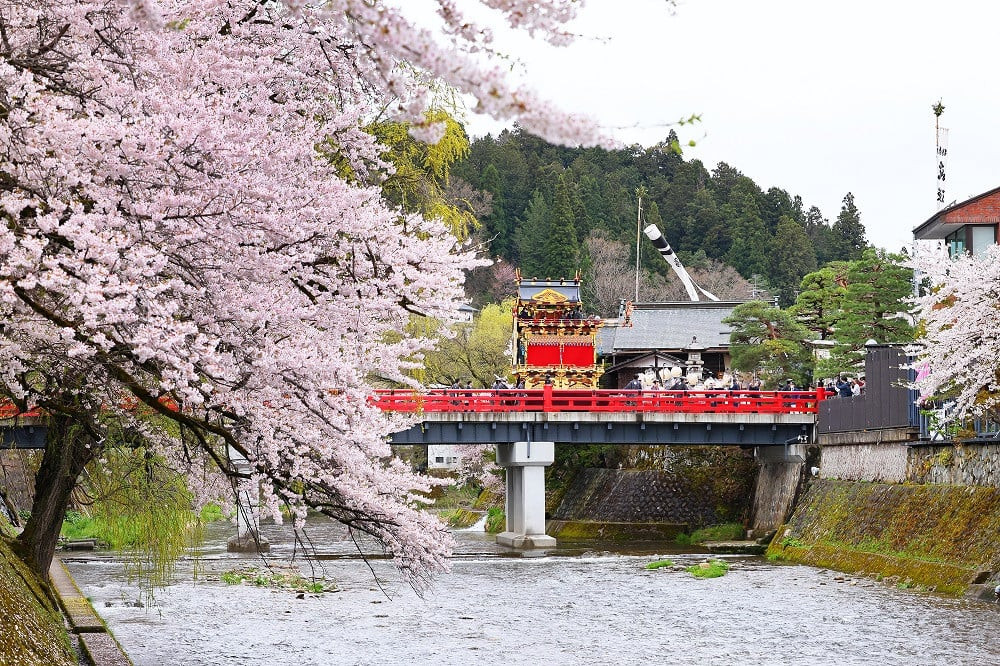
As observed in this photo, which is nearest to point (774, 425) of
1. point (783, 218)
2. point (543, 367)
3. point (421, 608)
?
point (543, 367)

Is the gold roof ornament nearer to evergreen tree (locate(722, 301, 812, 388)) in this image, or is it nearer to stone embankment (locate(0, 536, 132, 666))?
evergreen tree (locate(722, 301, 812, 388))

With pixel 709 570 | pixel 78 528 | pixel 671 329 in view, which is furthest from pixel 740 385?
pixel 78 528

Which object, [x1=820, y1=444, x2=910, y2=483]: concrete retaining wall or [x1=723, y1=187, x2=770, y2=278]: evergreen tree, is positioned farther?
[x1=723, y1=187, x2=770, y2=278]: evergreen tree

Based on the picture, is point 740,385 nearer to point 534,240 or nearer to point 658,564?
point 658,564

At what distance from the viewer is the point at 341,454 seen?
376 inches

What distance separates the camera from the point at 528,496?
3875cm

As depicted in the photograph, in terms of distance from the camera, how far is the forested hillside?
83312 mm

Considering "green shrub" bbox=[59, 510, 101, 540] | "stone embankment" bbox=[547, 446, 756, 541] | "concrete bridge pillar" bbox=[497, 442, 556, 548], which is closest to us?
"green shrub" bbox=[59, 510, 101, 540]

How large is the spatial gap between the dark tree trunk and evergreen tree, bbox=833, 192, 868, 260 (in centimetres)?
8822

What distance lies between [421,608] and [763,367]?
80.4 ft

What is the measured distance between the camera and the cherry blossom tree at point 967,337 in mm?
21062

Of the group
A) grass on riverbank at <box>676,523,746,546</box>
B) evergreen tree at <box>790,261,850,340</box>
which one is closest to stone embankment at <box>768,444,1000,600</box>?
grass on riverbank at <box>676,523,746,546</box>

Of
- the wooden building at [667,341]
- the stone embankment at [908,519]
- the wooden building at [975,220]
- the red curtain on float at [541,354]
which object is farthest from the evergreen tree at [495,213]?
the stone embankment at [908,519]

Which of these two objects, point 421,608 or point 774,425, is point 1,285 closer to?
point 421,608
